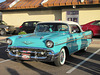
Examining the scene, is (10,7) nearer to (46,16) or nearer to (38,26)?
(46,16)

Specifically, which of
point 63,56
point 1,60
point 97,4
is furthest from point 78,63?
point 97,4

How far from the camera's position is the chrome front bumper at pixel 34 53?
17.5 feet

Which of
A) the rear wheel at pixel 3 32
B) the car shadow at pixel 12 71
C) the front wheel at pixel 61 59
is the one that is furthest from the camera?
the rear wheel at pixel 3 32

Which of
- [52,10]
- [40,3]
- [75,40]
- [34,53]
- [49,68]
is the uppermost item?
[40,3]

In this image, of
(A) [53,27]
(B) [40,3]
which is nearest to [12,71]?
(A) [53,27]

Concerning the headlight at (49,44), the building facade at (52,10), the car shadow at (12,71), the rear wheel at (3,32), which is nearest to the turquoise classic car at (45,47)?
the headlight at (49,44)

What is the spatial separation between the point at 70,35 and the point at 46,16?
13681mm

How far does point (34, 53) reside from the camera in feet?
18.1

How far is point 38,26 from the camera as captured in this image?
7398 millimetres

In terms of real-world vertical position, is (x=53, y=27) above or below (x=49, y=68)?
above

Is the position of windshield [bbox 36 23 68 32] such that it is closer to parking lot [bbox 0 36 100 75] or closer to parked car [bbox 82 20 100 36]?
parking lot [bbox 0 36 100 75]

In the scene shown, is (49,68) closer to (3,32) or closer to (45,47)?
(45,47)

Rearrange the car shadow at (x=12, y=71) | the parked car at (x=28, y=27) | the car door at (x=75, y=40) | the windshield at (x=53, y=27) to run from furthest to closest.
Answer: the parked car at (x=28, y=27) → the windshield at (x=53, y=27) → the car door at (x=75, y=40) → the car shadow at (x=12, y=71)

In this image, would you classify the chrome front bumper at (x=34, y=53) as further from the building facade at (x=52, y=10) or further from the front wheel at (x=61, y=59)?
the building facade at (x=52, y=10)
